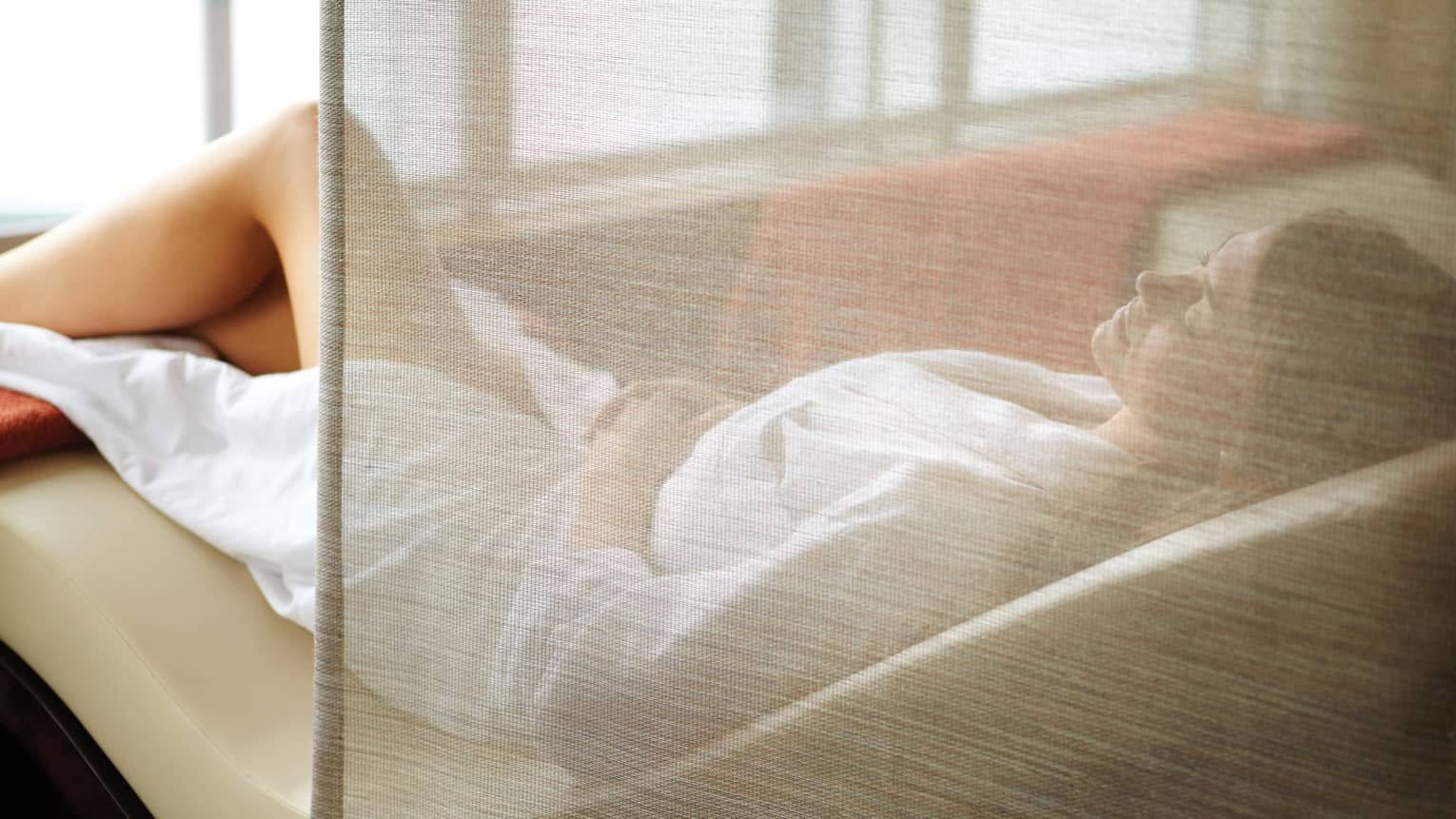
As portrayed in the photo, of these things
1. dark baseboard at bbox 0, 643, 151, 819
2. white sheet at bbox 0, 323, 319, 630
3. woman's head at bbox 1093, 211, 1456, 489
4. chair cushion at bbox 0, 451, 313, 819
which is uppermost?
woman's head at bbox 1093, 211, 1456, 489

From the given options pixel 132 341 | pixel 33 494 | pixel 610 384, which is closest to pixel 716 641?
pixel 610 384

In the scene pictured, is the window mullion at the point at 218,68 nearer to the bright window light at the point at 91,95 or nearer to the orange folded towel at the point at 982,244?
the bright window light at the point at 91,95

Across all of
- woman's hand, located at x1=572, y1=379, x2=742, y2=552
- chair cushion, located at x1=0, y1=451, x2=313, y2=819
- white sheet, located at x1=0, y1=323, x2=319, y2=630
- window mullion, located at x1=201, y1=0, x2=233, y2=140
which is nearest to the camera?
woman's hand, located at x1=572, y1=379, x2=742, y2=552

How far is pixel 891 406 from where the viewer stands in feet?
1.73

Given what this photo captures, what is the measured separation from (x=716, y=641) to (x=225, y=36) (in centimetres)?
226

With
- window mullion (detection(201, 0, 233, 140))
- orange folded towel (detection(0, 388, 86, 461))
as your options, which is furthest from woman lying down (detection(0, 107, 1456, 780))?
window mullion (detection(201, 0, 233, 140))

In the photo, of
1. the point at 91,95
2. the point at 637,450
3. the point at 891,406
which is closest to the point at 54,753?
the point at 637,450

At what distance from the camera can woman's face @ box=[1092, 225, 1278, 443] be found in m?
0.46

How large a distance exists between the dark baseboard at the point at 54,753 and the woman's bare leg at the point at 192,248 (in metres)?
0.38

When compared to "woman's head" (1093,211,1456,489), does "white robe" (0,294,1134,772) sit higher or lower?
lower

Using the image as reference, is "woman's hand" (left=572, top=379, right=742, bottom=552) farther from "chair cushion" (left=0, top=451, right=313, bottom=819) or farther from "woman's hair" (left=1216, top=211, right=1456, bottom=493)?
"chair cushion" (left=0, top=451, right=313, bottom=819)

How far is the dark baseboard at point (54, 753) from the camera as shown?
100 centimetres

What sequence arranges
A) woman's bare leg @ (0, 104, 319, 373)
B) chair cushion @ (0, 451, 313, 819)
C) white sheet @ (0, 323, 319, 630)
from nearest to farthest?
chair cushion @ (0, 451, 313, 819), white sheet @ (0, 323, 319, 630), woman's bare leg @ (0, 104, 319, 373)

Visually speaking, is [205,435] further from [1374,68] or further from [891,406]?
[1374,68]
